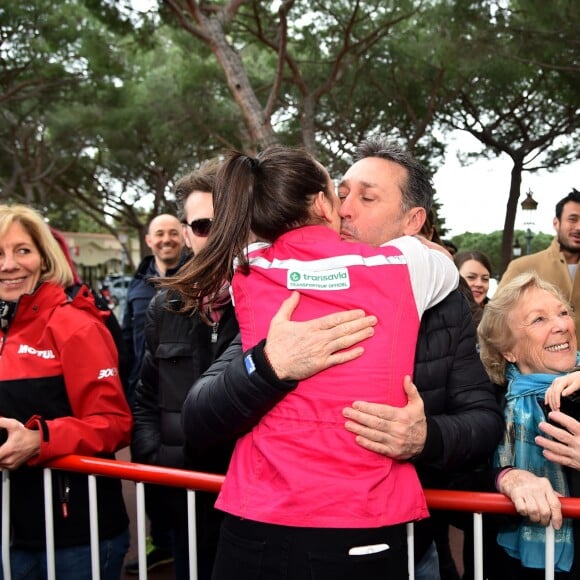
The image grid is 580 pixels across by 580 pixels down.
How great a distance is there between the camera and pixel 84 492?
2.31 metres

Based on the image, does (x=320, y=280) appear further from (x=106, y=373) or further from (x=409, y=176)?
(x=106, y=373)

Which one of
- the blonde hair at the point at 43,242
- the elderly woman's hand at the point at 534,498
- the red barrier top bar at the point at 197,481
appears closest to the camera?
the elderly woman's hand at the point at 534,498

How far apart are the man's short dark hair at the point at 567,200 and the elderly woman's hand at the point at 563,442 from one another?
3.53m

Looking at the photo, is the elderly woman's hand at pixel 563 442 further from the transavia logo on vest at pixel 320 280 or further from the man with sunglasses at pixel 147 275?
the man with sunglasses at pixel 147 275

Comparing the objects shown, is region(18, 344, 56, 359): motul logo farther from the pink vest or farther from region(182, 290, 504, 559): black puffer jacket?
the pink vest

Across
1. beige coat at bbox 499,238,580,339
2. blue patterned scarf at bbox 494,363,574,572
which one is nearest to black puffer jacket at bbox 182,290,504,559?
blue patterned scarf at bbox 494,363,574,572

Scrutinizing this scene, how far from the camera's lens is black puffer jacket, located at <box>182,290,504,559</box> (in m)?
1.50

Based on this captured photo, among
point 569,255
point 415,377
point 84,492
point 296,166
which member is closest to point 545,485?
point 415,377

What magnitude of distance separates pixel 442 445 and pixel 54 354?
1385 mm

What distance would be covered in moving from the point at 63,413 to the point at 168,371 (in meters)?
0.40

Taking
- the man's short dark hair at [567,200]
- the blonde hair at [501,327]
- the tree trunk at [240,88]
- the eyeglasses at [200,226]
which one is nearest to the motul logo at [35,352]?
the eyeglasses at [200,226]

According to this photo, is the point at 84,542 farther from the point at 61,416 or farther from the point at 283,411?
the point at 283,411

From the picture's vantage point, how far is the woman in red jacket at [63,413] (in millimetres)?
2260

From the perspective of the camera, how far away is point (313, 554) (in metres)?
1.40
